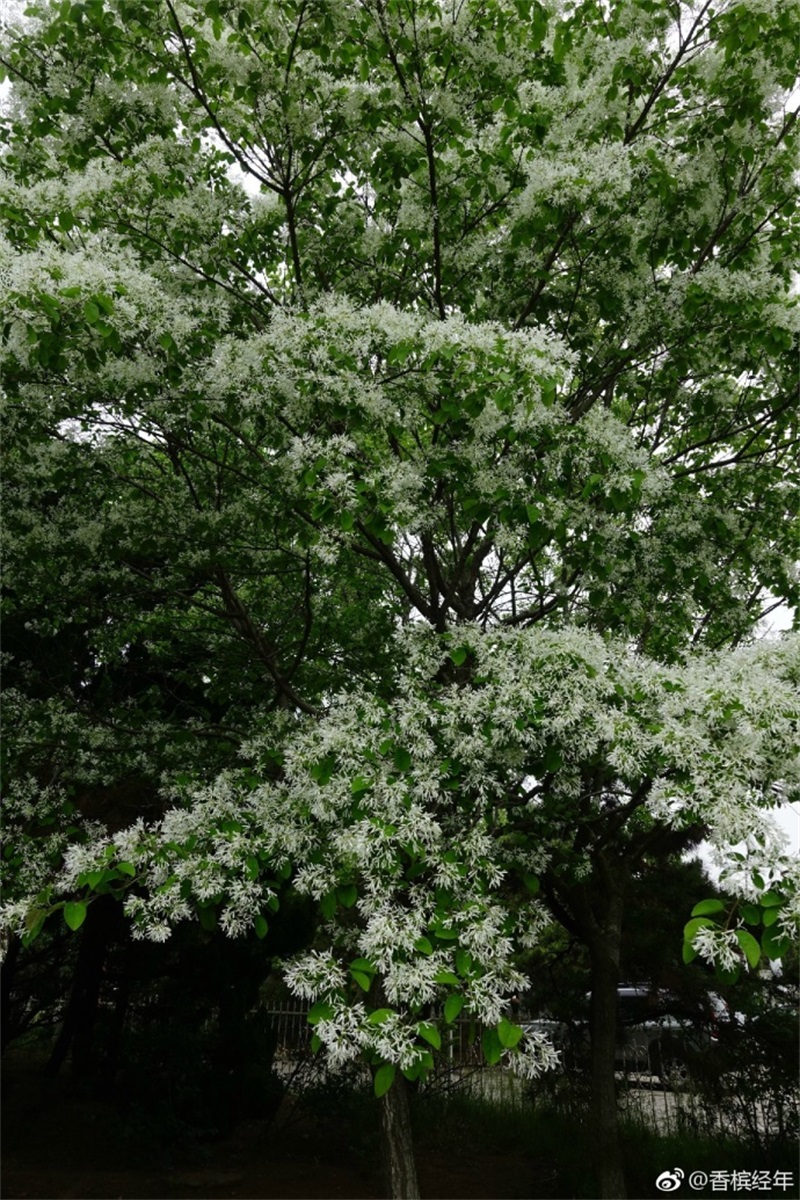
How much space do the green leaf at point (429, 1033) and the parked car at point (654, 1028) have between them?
512 centimetres

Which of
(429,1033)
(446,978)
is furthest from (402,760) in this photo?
(429,1033)

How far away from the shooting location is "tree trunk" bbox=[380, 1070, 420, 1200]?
4895 mm

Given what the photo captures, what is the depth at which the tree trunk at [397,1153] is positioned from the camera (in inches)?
193

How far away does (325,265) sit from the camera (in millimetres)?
5898

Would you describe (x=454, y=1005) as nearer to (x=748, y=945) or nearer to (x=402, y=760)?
(x=748, y=945)

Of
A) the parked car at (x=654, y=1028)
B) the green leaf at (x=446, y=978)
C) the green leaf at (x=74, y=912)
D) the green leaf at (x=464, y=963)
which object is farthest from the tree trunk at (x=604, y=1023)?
the green leaf at (x=74, y=912)

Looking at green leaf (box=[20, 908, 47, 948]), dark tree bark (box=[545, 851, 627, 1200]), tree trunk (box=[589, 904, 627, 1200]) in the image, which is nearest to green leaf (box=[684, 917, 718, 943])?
green leaf (box=[20, 908, 47, 948])

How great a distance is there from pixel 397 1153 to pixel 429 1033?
2998 millimetres

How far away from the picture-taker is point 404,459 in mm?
5262

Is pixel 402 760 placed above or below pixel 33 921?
above

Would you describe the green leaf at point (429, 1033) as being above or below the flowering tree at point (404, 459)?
below

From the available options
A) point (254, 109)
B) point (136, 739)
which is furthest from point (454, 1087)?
point (254, 109)

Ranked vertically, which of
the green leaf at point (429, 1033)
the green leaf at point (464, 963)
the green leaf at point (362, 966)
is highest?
the green leaf at point (464, 963)

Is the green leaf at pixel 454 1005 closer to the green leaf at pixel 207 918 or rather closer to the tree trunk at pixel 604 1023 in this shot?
the green leaf at pixel 207 918
